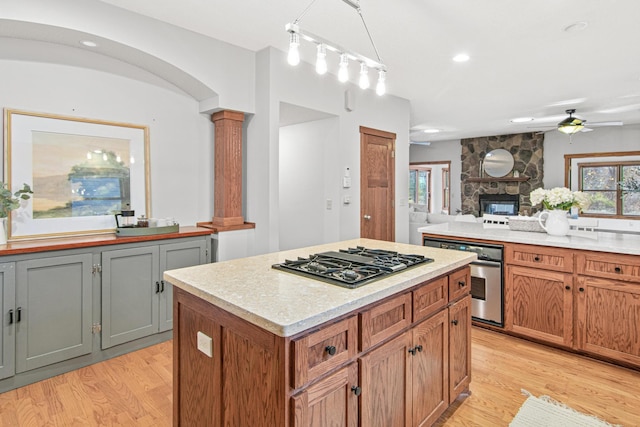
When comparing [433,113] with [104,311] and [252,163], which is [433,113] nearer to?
[252,163]

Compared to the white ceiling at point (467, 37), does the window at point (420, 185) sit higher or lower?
lower

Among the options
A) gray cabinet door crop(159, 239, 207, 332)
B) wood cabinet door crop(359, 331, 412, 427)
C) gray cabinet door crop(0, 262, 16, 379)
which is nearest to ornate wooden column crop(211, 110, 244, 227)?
gray cabinet door crop(159, 239, 207, 332)

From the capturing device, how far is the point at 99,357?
2811 millimetres

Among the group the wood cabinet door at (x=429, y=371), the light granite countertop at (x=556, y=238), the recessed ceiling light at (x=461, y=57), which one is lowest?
the wood cabinet door at (x=429, y=371)

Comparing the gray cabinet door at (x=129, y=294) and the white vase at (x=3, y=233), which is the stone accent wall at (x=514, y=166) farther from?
the white vase at (x=3, y=233)

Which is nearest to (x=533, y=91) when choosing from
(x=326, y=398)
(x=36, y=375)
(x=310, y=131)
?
(x=310, y=131)

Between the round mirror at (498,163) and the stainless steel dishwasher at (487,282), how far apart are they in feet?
21.9

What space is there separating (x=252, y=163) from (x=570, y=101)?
512 cm

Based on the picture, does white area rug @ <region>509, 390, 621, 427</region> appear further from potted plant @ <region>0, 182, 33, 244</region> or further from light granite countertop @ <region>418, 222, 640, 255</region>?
potted plant @ <region>0, 182, 33, 244</region>

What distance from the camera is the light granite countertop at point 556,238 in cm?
264

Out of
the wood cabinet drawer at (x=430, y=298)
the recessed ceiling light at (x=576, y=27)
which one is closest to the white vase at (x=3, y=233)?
the wood cabinet drawer at (x=430, y=298)

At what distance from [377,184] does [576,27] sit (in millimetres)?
2685

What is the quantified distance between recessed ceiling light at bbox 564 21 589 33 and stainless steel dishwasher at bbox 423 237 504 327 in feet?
6.35

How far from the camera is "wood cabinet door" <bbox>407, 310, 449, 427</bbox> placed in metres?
1.75
